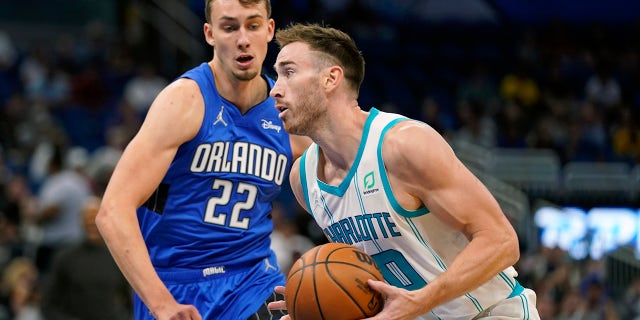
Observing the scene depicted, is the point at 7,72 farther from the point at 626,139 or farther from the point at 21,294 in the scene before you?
the point at 626,139

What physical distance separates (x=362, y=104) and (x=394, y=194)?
12781 mm

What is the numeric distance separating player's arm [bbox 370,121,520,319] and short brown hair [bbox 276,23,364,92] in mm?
560

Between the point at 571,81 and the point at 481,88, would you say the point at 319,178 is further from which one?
the point at 571,81

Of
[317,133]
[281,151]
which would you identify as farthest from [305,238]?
[317,133]

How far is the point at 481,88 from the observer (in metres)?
18.8

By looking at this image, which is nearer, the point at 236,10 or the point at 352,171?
the point at 352,171

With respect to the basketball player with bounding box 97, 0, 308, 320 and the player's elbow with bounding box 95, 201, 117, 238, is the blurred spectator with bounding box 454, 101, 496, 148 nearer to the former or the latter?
the basketball player with bounding box 97, 0, 308, 320

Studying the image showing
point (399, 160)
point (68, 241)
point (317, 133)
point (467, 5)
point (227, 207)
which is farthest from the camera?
point (467, 5)

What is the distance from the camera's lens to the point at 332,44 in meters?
4.68

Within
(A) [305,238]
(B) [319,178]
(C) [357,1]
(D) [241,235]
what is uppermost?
(C) [357,1]

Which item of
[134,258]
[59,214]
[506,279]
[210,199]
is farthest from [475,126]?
[134,258]

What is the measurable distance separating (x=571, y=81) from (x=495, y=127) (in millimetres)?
3234

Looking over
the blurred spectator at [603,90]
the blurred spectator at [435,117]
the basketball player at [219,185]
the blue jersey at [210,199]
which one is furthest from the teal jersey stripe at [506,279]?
the blurred spectator at [603,90]

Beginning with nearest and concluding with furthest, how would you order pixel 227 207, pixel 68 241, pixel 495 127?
pixel 227 207
pixel 68 241
pixel 495 127
